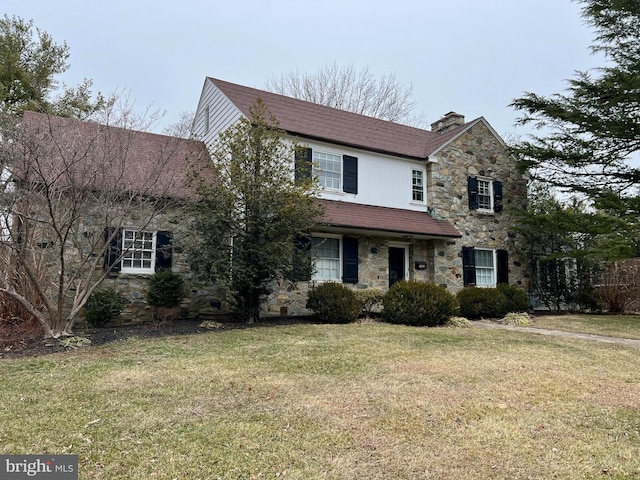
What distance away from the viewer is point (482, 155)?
51.2 ft

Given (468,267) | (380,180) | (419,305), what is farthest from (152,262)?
(468,267)

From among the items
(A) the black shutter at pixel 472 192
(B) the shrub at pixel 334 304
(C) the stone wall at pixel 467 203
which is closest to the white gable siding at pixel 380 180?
(C) the stone wall at pixel 467 203

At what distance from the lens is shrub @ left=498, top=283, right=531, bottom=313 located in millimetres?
13240

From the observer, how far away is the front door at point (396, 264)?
539 inches

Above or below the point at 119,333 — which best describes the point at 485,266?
above

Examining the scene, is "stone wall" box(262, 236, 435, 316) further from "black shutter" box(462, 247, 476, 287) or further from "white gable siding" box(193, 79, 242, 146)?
"white gable siding" box(193, 79, 242, 146)

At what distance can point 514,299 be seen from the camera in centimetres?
1334

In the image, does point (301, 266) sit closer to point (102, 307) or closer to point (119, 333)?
point (119, 333)

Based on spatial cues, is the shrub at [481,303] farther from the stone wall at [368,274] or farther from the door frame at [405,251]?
the door frame at [405,251]

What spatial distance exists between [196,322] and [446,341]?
554cm

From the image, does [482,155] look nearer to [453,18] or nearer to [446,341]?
[453,18]

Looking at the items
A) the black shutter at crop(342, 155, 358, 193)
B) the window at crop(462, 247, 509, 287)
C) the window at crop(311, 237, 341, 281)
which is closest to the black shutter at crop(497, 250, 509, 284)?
the window at crop(462, 247, 509, 287)

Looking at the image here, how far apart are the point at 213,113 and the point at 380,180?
5.74 meters

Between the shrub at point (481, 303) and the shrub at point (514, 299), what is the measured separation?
27 cm
